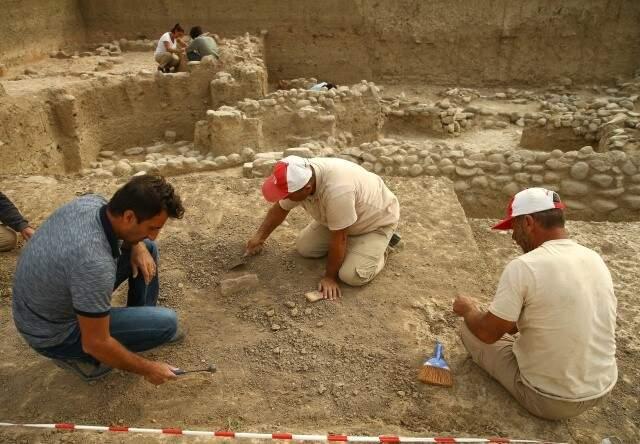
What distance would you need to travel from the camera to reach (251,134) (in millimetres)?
8352

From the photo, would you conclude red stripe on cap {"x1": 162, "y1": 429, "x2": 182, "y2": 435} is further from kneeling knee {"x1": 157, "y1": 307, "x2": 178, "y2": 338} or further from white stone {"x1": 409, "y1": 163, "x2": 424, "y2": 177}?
white stone {"x1": 409, "y1": 163, "x2": 424, "y2": 177}

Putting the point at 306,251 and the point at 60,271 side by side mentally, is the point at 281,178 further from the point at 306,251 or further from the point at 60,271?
the point at 60,271

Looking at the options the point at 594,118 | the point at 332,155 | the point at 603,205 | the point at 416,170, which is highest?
the point at 332,155

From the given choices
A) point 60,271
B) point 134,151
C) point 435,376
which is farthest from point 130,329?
point 134,151

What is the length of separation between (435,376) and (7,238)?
3.75 m

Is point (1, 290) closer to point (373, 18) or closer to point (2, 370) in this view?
point (2, 370)

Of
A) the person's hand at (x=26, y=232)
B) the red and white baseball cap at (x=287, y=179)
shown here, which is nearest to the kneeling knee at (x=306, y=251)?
the red and white baseball cap at (x=287, y=179)

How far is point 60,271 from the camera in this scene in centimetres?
232

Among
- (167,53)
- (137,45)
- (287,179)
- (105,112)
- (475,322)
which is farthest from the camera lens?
(137,45)

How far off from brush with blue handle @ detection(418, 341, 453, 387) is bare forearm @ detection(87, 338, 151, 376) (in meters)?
1.61

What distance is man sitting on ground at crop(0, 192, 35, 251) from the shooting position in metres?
4.03

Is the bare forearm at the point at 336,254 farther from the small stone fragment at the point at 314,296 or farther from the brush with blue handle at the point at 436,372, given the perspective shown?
the brush with blue handle at the point at 436,372

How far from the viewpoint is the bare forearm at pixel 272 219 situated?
3947 millimetres

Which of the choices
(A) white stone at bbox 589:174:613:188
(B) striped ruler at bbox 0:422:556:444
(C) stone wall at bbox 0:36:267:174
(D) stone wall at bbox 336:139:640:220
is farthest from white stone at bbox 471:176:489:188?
(C) stone wall at bbox 0:36:267:174
